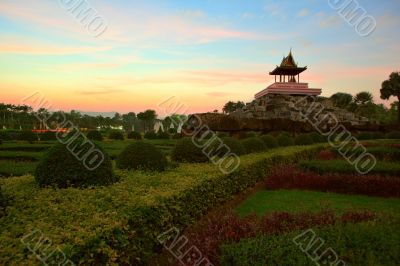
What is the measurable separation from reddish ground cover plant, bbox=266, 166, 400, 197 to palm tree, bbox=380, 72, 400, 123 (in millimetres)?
45855

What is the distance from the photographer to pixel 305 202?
368 inches

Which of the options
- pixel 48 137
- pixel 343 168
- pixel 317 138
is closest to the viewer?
pixel 343 168

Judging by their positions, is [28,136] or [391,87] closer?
[28,136]

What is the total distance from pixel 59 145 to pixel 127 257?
10.2 ft

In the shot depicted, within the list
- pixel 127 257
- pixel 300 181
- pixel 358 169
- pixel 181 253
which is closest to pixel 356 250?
pixel 181 253

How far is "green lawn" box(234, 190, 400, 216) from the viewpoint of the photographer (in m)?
8.63

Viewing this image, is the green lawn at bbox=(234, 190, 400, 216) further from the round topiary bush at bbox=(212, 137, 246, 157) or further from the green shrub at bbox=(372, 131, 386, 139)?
the green shrub at bbox=(372, 131, 386, 139)

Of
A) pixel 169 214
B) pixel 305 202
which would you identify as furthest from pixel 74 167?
pixel 305 202

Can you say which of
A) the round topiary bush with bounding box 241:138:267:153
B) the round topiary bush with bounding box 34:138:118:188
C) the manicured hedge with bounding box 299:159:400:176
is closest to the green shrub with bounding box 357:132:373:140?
the round topiary bush with bounding box 241:138:267:153

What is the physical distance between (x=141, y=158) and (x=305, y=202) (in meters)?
4.24

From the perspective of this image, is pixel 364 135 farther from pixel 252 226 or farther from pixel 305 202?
pixel 252 226

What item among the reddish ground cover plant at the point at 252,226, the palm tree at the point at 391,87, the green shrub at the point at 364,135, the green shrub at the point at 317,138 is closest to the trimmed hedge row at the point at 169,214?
the reddish ground cover plant at the point at 252,226

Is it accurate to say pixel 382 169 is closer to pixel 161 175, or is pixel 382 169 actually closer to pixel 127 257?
pixel 161 175

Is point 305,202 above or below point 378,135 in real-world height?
below
